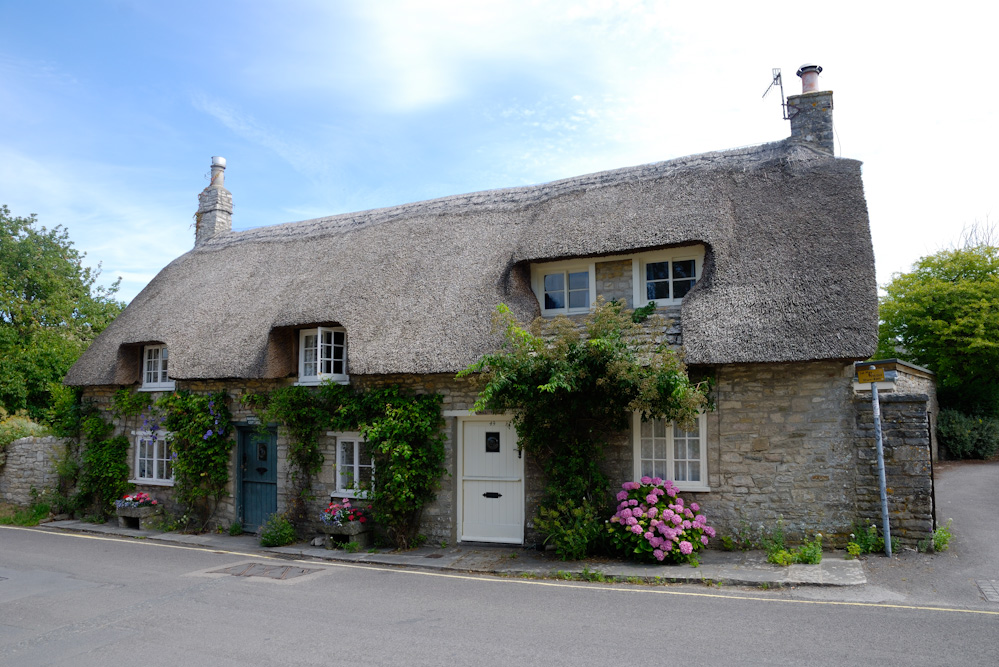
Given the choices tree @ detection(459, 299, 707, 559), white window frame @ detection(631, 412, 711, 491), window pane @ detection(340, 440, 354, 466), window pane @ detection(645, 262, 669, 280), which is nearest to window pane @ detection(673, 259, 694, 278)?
window pane @ detection(645, 262, 669, 280)

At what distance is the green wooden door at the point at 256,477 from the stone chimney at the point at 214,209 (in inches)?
269

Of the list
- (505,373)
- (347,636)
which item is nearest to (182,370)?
(505,373)

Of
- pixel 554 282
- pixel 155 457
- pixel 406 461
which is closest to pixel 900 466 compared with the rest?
pixel 554 282

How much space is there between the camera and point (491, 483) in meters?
10.7

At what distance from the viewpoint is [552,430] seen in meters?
9.94

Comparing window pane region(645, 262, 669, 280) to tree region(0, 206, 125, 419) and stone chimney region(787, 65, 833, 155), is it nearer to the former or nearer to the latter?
stone chimney region(787, 65, 833, 155)

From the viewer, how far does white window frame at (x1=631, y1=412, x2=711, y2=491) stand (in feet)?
31.1

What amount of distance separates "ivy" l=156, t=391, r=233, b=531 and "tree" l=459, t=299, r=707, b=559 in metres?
5.84

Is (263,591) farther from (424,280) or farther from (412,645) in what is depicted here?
(424,280)

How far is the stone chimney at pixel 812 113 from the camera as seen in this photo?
10.7 meters

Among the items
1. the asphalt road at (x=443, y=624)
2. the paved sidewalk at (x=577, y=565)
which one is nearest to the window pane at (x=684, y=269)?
the paved sidewalk at (x=577, y=565)

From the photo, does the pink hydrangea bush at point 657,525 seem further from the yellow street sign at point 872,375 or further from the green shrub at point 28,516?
the green shrub at point 28,516

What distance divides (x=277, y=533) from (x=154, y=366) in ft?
18.3

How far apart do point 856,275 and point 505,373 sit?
16.3 ft
